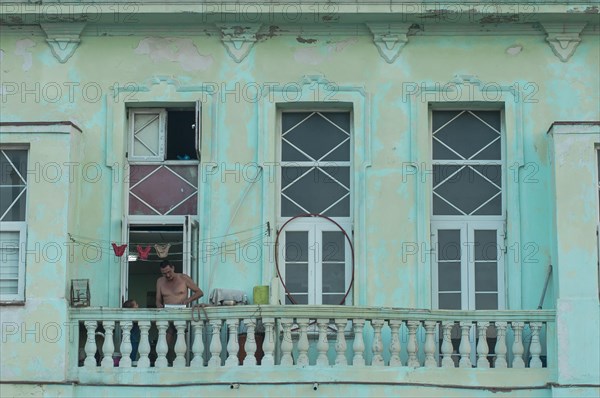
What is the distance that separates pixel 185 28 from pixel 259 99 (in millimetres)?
1288

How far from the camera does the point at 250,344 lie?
18.4 metres

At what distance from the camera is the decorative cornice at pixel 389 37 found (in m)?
20.0

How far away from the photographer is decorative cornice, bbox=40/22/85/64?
20109 mm

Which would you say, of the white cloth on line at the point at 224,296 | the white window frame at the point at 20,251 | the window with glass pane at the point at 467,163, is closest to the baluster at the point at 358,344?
the white cloth on line at the point at 224,296

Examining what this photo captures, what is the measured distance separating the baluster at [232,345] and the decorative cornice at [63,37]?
408 cm

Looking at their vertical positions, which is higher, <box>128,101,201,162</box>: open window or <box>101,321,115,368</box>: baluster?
<box>128,101,201,162</box>: open window

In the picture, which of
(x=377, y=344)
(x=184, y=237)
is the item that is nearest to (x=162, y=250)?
(x=184, y=237)

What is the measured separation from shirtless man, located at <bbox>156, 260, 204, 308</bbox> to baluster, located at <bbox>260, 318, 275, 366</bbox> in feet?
3.84

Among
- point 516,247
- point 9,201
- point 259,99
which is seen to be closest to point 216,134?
point 259,99

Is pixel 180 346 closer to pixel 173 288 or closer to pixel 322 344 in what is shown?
pixel 173 288

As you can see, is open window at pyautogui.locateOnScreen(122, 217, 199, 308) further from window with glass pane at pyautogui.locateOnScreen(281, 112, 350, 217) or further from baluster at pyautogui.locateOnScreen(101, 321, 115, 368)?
window with glass pane at pyautogui.locateOnScreen(281, 112, 350, 217)

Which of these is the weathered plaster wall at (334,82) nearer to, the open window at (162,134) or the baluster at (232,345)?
the open window at (162,134)

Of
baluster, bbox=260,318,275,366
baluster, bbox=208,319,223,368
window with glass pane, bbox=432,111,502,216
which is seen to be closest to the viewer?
baluster, bbox=260,318,275,366

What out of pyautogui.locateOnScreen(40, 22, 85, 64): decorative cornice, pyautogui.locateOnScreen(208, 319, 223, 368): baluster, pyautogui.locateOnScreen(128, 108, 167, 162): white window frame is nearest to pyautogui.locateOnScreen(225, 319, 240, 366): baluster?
pyautogui.locateOnScreen(208, 319, 223, 368): baluster
